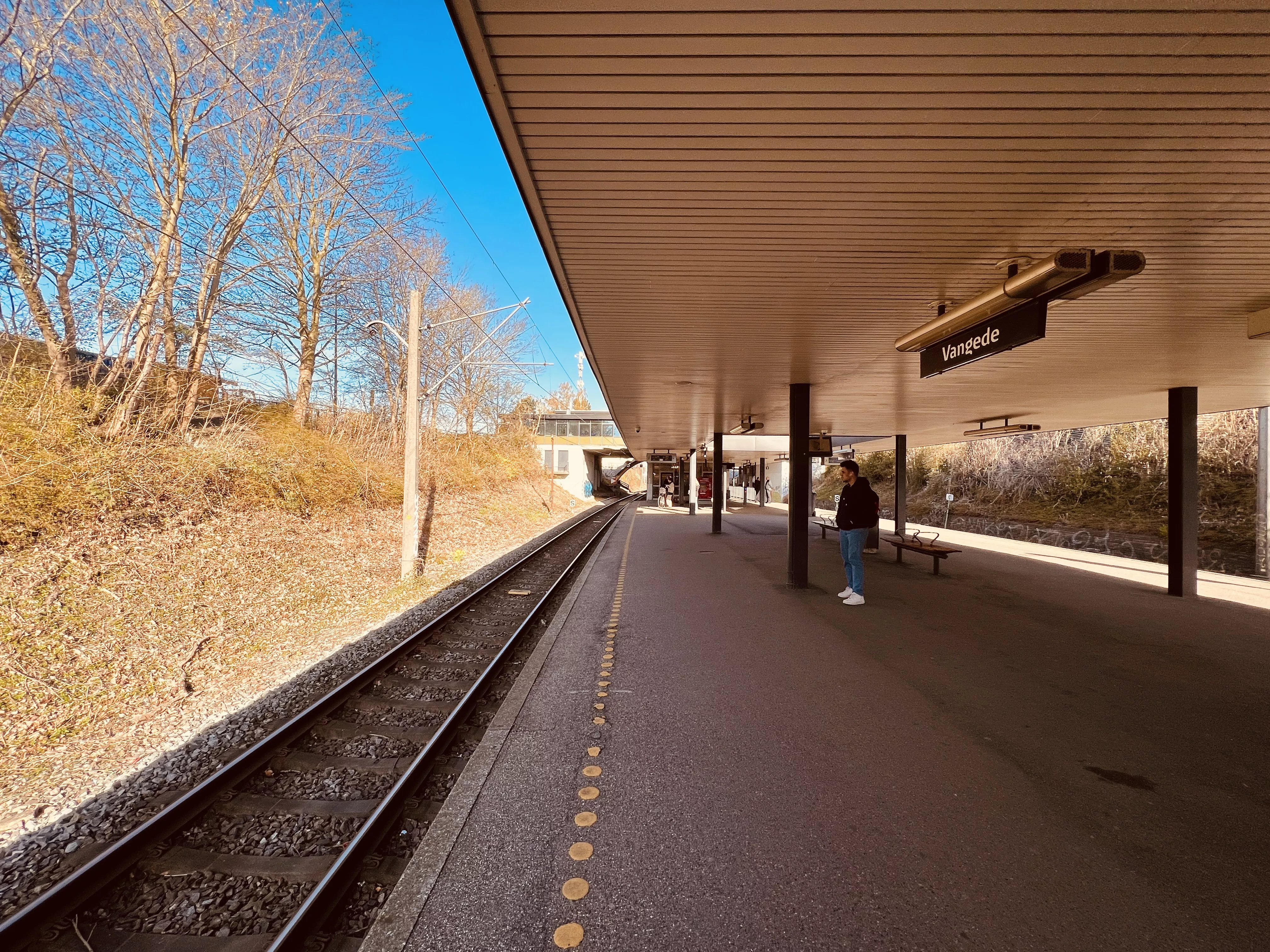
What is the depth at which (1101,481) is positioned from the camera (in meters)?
19.4

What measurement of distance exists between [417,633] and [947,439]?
20578mm

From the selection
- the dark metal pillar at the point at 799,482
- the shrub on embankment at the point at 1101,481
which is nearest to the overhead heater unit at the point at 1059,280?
the dark metal pillar at the point at 799,482

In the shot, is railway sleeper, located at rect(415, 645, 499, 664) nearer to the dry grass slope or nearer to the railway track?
the railway track

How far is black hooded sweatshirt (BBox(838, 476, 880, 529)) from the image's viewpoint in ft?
22.2

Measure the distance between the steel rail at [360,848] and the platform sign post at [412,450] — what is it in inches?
213

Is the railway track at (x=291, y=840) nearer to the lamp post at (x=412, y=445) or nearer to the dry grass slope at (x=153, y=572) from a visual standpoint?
the dry grass slope at (x=153, y=572)

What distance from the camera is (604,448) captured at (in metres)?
43.0

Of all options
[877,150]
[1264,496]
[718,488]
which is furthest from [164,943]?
[1264,496]

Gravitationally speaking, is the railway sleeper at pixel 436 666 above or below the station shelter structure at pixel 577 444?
below

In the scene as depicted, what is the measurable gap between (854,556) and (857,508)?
29.0 inches

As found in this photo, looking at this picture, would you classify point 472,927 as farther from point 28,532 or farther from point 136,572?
point 28,532

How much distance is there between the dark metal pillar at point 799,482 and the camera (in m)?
8.21

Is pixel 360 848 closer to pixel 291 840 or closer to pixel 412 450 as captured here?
pixel 291 840

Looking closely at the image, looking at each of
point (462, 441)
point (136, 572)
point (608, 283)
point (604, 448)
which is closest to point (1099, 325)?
point (608, 283)
